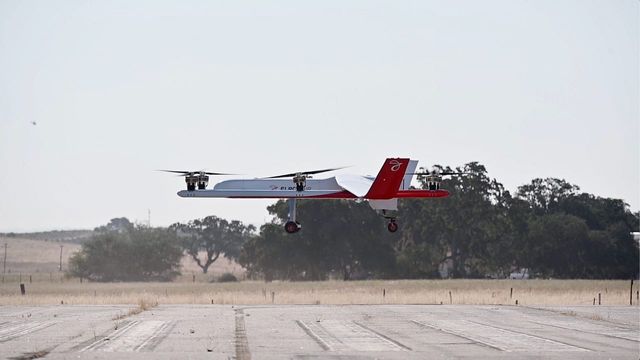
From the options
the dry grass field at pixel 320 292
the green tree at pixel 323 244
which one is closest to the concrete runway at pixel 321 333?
the dry grass field at pixel 320 292

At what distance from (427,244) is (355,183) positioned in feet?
333

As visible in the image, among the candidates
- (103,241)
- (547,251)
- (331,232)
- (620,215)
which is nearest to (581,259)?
(547,251)

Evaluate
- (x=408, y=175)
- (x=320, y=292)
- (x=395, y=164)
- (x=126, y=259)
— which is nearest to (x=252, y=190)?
(x=395, y=164)

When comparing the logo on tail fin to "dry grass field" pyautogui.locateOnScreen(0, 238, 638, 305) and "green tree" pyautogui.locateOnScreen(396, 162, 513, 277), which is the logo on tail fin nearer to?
"dry grass field" pyautogui.locateOnScreen(0, 238, 638, 305)

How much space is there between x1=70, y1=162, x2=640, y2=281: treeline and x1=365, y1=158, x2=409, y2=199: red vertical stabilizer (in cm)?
9270

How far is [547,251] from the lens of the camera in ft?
513

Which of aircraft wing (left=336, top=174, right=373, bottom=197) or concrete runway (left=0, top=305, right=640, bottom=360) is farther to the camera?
aircraft wing (left=336, top=174, right=373, bottom=197)

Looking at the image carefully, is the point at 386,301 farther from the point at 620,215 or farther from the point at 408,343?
the point at 620,215

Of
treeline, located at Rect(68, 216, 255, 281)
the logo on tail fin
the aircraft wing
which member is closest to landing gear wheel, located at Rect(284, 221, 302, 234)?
the aircraft wing

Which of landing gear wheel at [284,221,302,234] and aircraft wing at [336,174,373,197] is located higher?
aircraft wing at [336,174,373,197]

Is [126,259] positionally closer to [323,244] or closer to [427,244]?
[323,244]

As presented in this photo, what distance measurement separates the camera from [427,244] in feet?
518

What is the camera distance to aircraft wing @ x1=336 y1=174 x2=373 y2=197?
56.2m

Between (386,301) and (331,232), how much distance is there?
2687 inches
